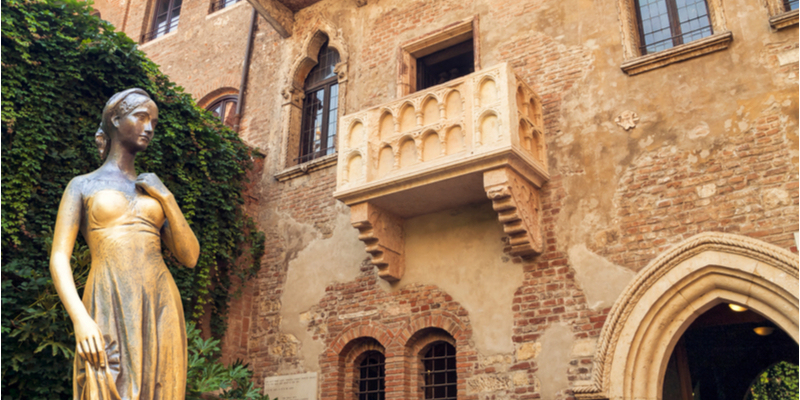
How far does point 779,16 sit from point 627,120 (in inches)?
70.9

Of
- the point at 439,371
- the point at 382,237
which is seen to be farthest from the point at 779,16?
the point at 439,371

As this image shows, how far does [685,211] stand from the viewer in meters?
6.89

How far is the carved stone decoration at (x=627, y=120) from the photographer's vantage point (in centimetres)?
748

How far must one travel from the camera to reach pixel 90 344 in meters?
2.81

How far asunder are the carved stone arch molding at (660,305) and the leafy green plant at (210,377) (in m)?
3.94

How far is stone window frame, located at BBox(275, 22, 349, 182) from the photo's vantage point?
10086 millimetres

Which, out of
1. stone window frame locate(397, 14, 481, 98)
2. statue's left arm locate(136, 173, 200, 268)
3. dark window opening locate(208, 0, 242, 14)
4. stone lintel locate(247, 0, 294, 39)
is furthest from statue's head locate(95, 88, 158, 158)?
dark window opening locate(208, 0, 242, 14)

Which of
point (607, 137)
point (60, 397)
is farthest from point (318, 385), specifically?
point (607, 137)

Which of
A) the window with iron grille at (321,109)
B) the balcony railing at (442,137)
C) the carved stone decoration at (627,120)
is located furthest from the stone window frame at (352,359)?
the carved stone decoration at (627,120)

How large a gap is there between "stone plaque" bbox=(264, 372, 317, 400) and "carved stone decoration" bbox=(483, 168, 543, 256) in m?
3.26

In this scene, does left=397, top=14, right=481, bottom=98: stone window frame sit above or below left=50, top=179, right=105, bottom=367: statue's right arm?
above

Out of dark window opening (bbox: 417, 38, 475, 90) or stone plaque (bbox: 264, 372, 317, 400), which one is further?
dark window opening (bbox: 417, 38, 475, 90)

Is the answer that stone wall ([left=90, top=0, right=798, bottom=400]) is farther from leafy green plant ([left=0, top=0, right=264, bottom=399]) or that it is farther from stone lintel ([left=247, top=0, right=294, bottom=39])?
stone lintel ([left=247, top=0, right=294, bottom=39])

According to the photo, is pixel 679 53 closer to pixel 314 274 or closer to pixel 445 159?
pixel 445 159
